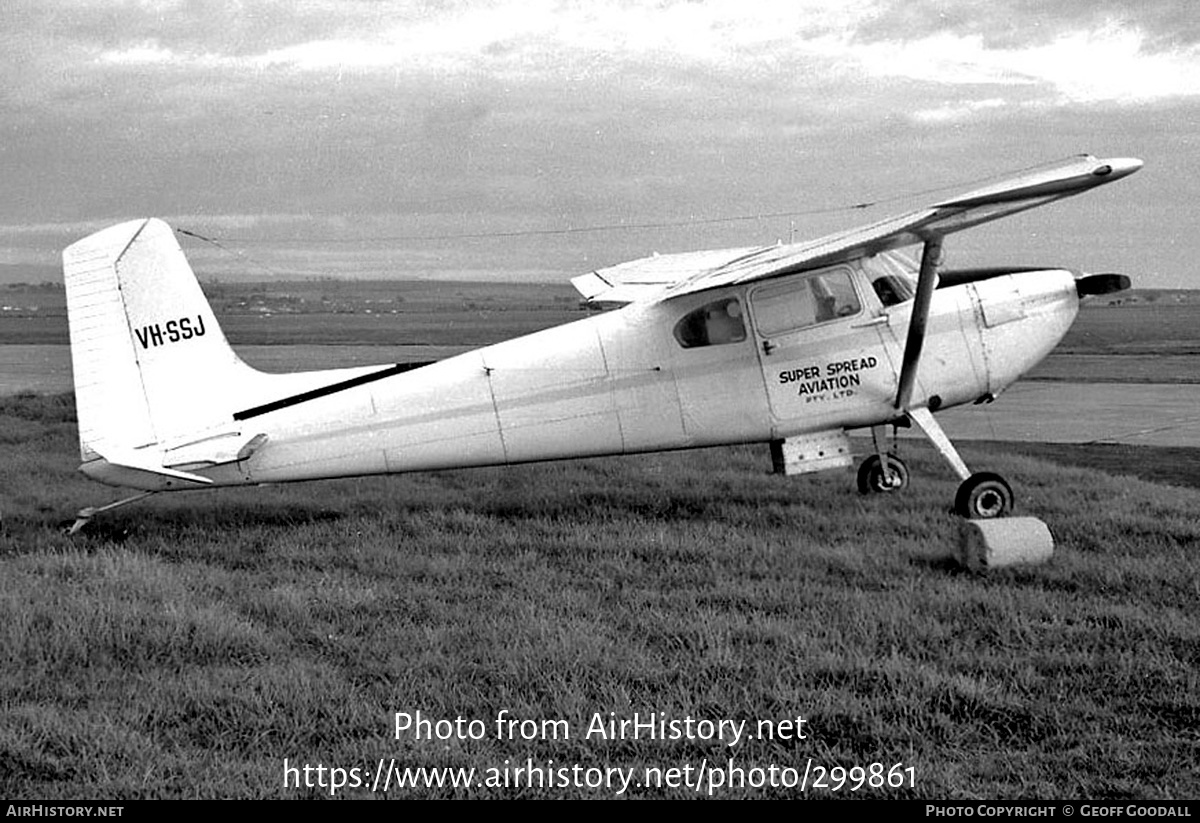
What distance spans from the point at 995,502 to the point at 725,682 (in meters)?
5.38

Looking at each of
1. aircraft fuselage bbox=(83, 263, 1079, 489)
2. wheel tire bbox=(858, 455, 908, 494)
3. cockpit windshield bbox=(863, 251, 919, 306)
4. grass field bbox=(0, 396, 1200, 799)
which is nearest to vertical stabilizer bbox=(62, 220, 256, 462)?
aircraft fuselage bbox=(83, 263, 1079, 489)

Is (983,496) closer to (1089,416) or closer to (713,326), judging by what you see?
(713,326)

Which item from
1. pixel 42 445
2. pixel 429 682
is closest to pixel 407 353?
pixel 42 445

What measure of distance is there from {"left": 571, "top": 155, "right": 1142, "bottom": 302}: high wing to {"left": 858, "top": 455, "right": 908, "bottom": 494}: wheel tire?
2.30m

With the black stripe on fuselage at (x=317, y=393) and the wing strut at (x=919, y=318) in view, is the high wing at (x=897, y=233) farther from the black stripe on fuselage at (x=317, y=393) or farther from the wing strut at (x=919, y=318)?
the black stripe on fuselage at (x=317, y=393)

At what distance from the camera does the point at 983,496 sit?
34.3 ft

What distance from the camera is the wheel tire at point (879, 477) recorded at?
39.0 feet

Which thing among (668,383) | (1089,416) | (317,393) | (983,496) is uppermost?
(317,393)

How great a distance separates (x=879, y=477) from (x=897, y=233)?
3108 mm

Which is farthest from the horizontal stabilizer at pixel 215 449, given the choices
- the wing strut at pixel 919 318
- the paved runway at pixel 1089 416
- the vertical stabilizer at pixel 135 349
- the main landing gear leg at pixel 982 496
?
the paved runway at pixel 1089 416

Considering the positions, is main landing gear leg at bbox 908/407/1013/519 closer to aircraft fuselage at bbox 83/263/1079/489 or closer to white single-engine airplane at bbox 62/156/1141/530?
white single-engine airplane at bbox 62/156/1141/530

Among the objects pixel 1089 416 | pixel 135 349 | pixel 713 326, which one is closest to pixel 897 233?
pixel 713 326

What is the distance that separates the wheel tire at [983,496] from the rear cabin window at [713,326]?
7.86ft

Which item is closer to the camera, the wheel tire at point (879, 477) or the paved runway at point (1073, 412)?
the wheel tire at point (879, 477)
